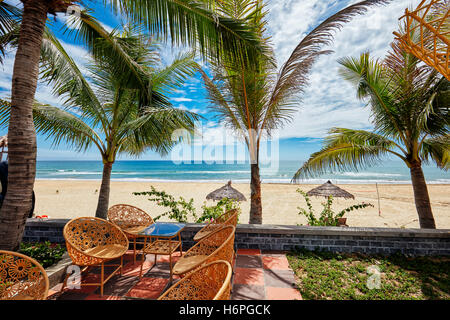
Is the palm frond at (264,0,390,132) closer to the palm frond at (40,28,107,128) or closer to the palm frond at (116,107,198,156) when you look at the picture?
the palm frond at (116,107,198,156)

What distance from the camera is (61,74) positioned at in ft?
13.4

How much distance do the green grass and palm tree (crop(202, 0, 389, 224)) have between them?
181 cm

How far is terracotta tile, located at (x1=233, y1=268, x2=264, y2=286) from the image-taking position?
9.45ft

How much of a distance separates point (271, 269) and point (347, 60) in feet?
17.8

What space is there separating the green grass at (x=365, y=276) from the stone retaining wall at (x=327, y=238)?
0.52 ft

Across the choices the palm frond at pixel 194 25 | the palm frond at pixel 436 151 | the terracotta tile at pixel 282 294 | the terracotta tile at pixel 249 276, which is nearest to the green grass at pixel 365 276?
the terracotta tile at pixel 282 294

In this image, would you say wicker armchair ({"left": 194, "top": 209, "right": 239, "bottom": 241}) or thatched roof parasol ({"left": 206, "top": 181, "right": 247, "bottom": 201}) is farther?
thatched roof parasol ({"left": 206, "top": 181, "right": 247, "bottom": 201})

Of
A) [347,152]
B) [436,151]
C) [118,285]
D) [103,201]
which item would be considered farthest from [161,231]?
[436,151]

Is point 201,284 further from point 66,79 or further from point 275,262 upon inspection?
point 66,79

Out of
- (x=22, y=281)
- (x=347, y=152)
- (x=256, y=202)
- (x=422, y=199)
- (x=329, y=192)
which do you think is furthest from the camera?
(x=329, y=192)

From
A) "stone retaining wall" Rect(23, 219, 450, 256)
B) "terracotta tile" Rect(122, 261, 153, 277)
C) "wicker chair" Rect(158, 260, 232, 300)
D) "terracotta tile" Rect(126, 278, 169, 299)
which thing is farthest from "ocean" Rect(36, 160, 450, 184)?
"wicker chair" Rect(158, 260, 232, 300)

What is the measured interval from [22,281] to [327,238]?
441cm

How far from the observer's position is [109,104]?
17.1 ft

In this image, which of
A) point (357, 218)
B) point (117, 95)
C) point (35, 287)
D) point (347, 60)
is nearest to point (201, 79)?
point (117, 95)
